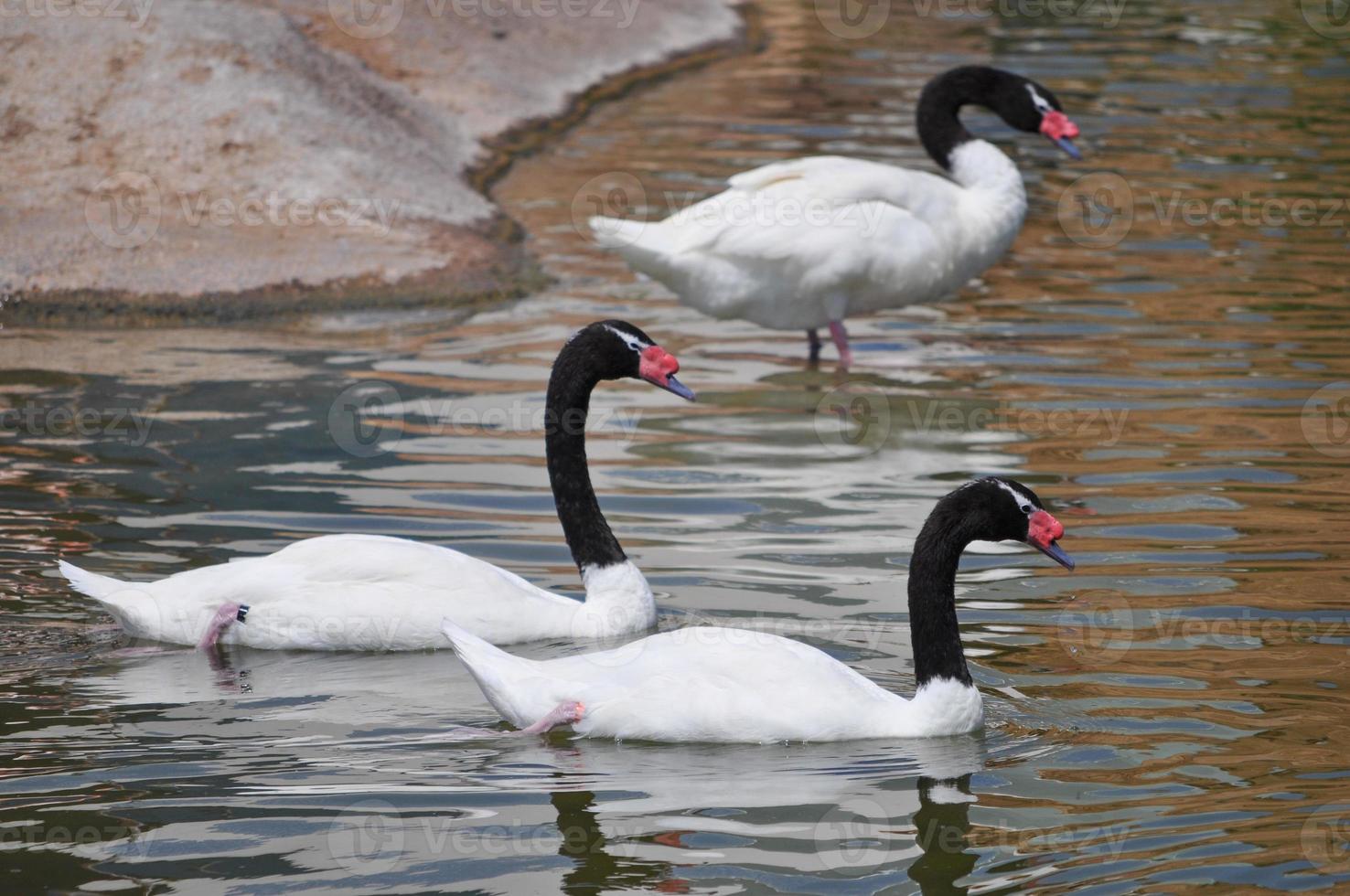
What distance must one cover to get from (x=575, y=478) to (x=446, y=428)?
248cm

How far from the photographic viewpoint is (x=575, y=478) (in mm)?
7527

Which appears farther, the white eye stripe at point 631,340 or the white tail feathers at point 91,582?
the white eye stripe at point 631,340

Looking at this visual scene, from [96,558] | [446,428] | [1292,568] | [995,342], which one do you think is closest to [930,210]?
[995,342]

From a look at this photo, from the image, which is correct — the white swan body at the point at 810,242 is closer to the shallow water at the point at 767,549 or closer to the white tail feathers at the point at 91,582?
the shallow water at the point at 767,549

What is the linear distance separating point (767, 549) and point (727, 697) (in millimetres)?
2185

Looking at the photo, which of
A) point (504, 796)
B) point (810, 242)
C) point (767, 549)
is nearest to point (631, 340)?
point (767, 549)

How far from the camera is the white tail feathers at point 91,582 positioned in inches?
267

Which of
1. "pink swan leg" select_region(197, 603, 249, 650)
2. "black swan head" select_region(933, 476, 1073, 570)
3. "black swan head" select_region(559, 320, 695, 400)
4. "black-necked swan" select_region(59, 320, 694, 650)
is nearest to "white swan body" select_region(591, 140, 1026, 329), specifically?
"black swan head" select_region(559, 320, 695, 400)

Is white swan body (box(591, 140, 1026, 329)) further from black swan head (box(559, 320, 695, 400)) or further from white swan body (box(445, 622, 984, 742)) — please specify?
white swan body (box(445, 622, 984, 742))

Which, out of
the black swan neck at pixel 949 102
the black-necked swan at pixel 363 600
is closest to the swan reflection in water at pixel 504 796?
the black-necked swan at pixel 363 600

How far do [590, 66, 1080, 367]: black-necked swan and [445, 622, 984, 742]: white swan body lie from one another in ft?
16.0

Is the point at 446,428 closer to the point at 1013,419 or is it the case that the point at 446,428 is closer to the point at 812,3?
the point at 1013,419

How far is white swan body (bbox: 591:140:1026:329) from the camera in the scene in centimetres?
1066

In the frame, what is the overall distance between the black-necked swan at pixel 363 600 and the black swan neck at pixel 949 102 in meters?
5.37
